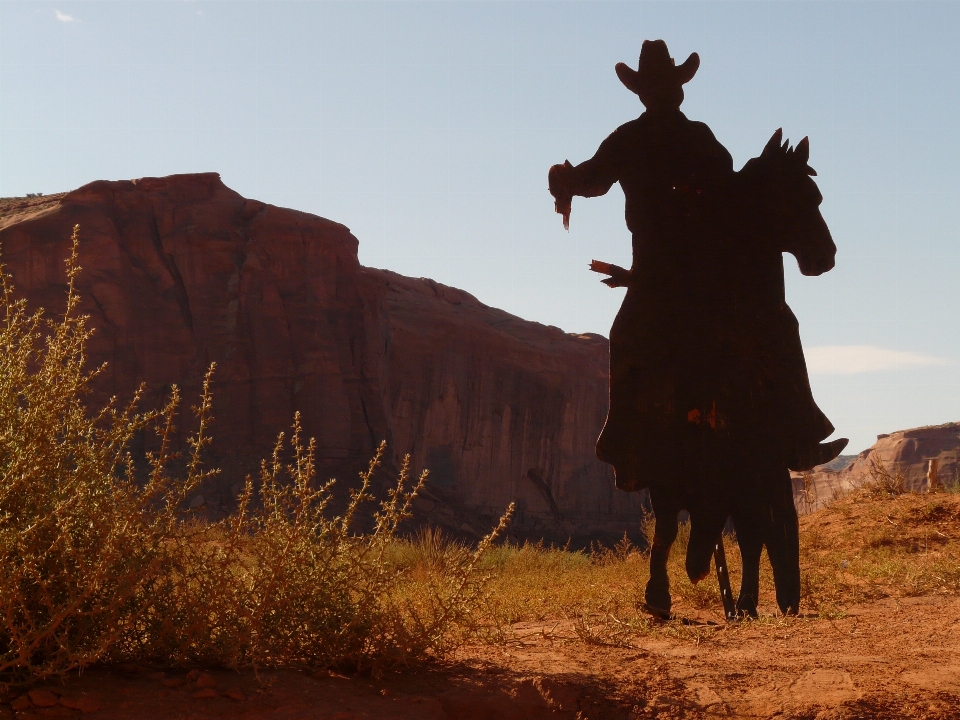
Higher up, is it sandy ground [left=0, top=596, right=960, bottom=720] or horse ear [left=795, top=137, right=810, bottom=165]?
horse ear [left=795, top=137, right=810, bottom=165]

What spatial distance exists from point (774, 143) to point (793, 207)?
1.45ft

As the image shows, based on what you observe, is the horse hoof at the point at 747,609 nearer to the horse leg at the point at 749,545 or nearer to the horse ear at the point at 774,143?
the horse leg at the point at 749,545

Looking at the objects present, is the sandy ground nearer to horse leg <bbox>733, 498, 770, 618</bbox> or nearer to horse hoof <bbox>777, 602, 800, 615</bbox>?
horse hoof <bbox>777, 602, 800, 615</bbox>

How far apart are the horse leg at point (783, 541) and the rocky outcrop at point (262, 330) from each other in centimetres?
2178

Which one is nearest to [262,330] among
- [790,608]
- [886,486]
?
[886,486]

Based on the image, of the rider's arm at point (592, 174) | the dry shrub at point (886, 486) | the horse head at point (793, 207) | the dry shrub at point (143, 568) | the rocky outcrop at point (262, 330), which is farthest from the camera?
the rocky outcrop at point (262, 330)

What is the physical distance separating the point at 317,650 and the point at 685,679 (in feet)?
4.55

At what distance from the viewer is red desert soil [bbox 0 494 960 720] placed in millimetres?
3027

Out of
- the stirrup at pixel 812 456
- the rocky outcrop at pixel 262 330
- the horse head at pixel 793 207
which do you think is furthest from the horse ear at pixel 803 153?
the rocky outcrop at pixel 262 330

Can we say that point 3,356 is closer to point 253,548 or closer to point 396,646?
point 253,548

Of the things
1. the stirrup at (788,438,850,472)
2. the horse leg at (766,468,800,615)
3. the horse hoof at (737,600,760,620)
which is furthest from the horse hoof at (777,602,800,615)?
the stirrup at (788,438,850,472)

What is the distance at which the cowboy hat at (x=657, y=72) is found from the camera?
20.0ft

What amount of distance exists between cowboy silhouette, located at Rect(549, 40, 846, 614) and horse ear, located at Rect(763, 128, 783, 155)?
20mm

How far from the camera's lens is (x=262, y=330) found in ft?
101
